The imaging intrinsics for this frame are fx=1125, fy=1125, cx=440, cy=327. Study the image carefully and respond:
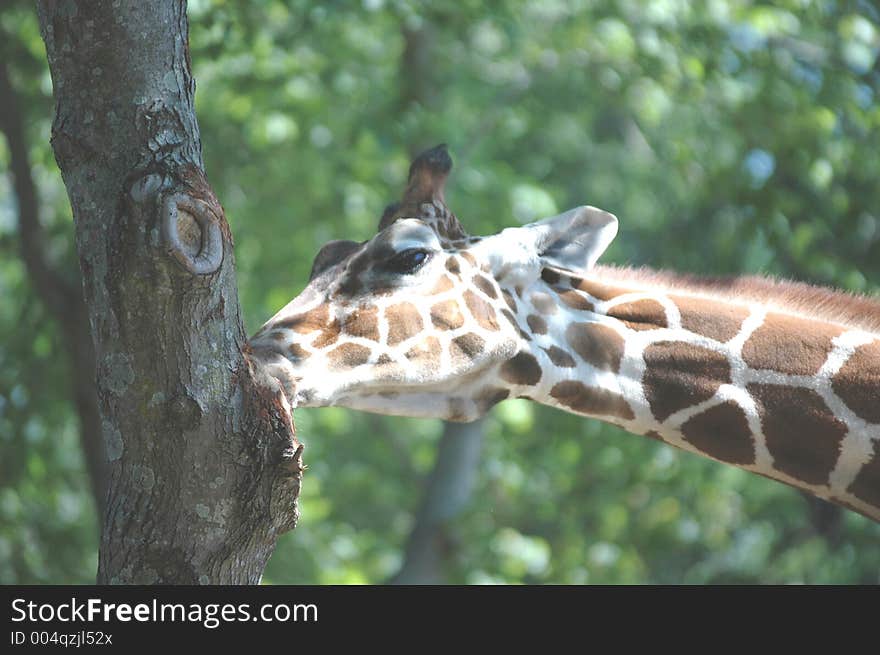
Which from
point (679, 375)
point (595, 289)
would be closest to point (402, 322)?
point (595, 289)

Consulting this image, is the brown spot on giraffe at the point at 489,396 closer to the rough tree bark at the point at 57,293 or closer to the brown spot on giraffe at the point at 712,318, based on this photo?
the brown spot on giraffe at the point at 712,318

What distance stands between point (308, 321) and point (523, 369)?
0.77 metres

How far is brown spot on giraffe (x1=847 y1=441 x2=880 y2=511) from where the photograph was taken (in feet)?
12.1

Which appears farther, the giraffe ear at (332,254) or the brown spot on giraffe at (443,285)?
the giraffe ear at (332,254)

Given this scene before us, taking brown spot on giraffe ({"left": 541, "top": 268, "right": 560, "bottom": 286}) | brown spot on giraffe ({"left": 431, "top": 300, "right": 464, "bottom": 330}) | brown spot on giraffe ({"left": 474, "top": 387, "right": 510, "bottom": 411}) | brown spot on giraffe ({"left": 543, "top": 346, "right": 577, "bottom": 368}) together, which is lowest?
brown spot on giraffe ({"left": 474, "top": 387, "right": 510, "bottom": 411})

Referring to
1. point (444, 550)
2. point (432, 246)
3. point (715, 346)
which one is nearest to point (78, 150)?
point (432, 246)

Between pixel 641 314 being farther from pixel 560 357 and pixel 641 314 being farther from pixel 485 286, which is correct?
pixel 485 286

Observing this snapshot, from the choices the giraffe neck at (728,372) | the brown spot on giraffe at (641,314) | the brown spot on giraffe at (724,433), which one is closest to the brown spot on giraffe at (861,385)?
the giraffe neck at (728,372)

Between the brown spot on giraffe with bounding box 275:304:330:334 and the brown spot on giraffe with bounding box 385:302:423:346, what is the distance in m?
0.21

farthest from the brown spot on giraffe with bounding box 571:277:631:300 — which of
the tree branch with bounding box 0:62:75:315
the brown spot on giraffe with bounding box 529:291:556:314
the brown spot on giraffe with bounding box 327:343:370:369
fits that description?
the tree branch with bounding box 0:62:75:315

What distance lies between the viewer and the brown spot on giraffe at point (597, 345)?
12.8 feet

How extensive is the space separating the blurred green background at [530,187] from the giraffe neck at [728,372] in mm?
3300

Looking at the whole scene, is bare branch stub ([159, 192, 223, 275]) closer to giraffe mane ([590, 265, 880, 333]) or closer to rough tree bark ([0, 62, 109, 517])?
giraffe mane ([590, 265, 880, 333])

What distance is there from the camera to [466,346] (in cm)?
367
